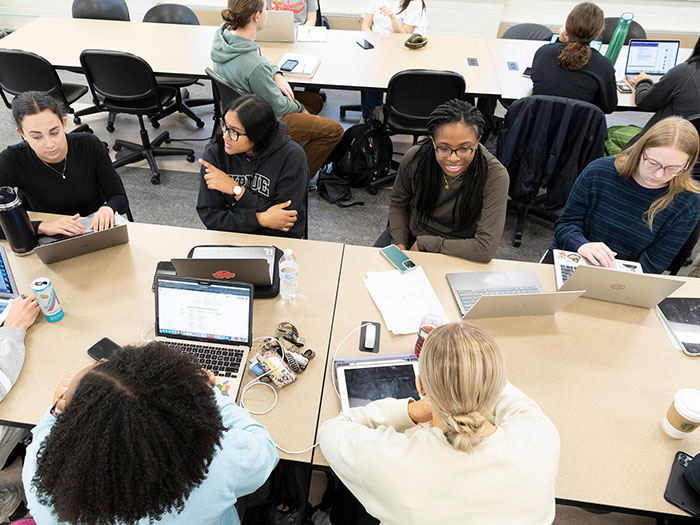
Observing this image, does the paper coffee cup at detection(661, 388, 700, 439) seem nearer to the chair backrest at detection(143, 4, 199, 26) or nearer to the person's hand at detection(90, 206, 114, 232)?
the person's hand at detection(90, 206, 114, 232)

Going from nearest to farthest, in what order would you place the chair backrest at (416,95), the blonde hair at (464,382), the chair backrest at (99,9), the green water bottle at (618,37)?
the blonde hair at (464,382)
the chair backrest at (416,95)
the green water bottle at (618,37)
the chair backrest at (99,9)

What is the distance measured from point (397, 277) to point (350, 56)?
230cm

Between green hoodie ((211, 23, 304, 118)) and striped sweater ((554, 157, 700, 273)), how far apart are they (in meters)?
1.81

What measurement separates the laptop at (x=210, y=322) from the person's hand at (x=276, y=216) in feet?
2.21

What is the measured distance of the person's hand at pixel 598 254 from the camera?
1.87 m

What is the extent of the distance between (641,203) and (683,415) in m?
0.99

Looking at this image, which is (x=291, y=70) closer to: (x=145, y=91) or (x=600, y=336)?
(x=145, y=91)

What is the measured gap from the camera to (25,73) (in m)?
3.05

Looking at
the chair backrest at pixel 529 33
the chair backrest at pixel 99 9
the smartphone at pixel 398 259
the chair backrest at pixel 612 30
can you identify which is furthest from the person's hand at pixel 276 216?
the chair backrest at pixel 612 30

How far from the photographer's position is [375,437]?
1.13m

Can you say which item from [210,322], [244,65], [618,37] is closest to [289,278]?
[210,322]

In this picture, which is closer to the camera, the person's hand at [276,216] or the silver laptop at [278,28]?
the person's hand at [276,216]

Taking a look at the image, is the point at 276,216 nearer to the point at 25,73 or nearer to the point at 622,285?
the point at 622,285

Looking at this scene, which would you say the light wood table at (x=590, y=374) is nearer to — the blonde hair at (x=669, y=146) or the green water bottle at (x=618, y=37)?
the blonde hair at (x=669, y=146)
